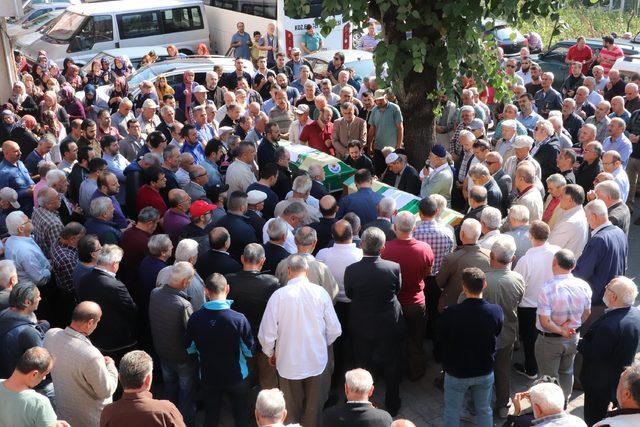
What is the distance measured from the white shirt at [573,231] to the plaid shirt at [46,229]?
505 cm

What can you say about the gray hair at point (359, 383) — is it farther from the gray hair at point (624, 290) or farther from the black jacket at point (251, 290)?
the gray hair at point (624, 290)

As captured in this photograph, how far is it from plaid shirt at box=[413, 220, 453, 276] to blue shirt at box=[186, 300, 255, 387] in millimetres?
2147

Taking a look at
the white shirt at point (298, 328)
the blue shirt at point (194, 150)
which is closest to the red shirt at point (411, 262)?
the white shirt at point (298, 328)

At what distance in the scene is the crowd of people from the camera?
500 cm

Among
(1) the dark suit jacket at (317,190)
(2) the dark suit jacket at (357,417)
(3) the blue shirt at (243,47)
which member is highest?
(2) the dark suit jacket at (357,417)

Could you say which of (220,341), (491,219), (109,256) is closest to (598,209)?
(491,219)

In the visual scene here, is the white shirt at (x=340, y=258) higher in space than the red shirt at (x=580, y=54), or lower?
higher

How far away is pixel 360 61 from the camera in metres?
16.0

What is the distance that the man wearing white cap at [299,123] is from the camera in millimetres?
10484

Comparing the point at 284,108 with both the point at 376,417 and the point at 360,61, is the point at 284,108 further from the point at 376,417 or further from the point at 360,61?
the point at 376,417

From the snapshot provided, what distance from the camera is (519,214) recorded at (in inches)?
266

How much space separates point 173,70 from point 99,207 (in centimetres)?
820

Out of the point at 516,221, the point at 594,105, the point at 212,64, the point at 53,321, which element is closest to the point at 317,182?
the point at 516,221

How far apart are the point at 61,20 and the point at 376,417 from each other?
60.0 ft
